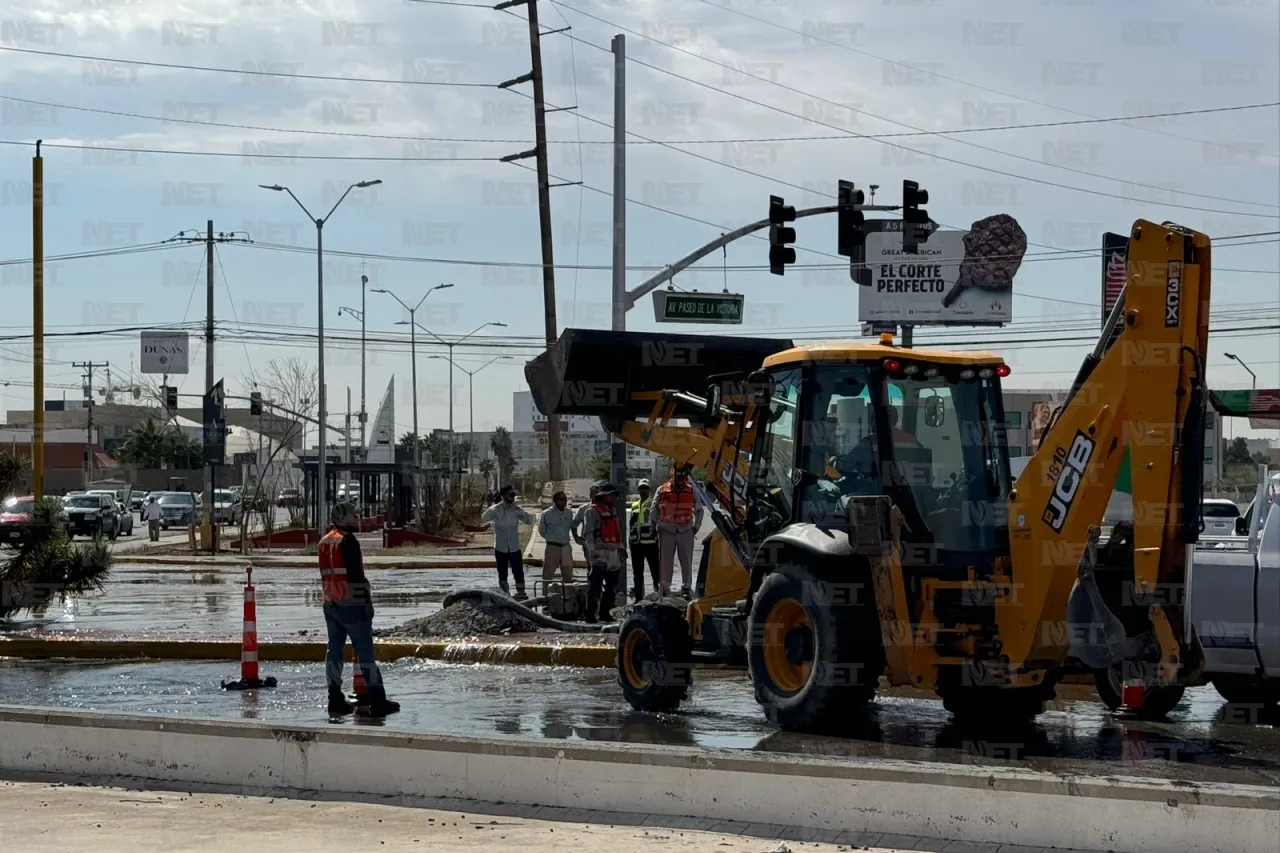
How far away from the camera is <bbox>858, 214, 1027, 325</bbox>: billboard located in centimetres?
6881

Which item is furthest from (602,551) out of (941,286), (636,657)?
(941,286)

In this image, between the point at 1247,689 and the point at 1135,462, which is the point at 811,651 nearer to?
the point at 1135,462

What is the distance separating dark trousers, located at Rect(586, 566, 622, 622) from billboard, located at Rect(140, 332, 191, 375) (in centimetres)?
6155

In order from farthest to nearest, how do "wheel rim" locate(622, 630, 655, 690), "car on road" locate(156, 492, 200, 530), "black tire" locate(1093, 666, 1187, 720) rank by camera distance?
"car on road" locate(156, 492, 200, 530)
"wheel rim" locate(622, 630, 655, 690)
"black tire" locate(1093, 666, 1187, 720)

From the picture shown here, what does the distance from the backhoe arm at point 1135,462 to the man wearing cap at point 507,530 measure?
11736mm

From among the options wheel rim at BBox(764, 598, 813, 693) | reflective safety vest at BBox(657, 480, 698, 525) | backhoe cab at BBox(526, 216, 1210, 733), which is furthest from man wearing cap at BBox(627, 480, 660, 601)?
wheel rim at BBox(764, 598, 813, 693)

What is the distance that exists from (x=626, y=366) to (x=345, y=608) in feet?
10.6

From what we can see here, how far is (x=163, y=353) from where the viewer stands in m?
78.2

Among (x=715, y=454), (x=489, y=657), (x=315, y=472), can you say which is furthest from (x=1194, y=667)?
(x=315, y=472)

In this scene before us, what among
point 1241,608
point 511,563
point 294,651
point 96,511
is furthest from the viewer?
point 96,511

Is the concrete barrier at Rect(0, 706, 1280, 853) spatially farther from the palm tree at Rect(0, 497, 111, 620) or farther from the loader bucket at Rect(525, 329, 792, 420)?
the palm tree at Rect(0, 497, 111, 620)

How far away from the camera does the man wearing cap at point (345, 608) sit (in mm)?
12438

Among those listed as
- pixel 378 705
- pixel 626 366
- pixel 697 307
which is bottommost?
pixel 378 705

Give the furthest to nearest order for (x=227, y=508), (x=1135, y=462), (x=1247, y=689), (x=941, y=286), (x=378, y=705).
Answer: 1. (x=941, y=286)
2. (x=227, y=508)
3. (x=1247, y=689)
4. (x=378, y=705)
5. (x=1135, y=462)
